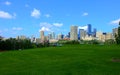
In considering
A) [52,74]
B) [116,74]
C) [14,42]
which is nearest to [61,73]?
[52,74]

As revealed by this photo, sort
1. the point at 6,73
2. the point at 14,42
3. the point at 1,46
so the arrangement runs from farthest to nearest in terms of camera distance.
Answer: the point at 14,42, the point at 1,46, the point at 6,73

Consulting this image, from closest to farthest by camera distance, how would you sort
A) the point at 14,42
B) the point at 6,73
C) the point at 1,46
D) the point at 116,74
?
the point at 116,74
the point at 6,73
the point at 1,46
the point at 14,42

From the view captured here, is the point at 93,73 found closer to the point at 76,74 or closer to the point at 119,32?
the point at 76,74

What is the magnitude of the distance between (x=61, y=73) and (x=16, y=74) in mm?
3382

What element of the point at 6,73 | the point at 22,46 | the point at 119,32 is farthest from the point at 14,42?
the point at 6,73

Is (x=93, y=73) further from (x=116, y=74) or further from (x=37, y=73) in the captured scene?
(x=37, y=73)

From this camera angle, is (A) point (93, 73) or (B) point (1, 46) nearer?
(A) point (93, 73)

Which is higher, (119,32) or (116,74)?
(119,32)

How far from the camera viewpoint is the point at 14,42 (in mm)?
108812

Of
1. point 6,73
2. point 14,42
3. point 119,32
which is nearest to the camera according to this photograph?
point 6,73

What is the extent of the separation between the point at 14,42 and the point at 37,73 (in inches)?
3464

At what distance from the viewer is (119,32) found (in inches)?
1432

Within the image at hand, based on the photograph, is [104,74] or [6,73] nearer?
[104,74]

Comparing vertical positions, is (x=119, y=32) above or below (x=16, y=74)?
above
